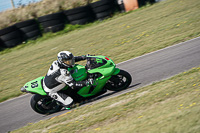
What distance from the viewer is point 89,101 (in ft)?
23.1

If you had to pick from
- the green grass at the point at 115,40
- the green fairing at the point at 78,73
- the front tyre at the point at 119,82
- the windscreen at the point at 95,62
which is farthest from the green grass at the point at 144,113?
the green grass at the point at 115,40

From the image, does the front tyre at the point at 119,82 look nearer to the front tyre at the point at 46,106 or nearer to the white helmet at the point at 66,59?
the white helmet at the point at 66,59

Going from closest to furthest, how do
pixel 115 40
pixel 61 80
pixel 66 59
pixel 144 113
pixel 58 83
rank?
1. pixel 144 113
2. pixel 66 59
3. pixel 61 80
4. pixel 58 83
5. pixel 115 40

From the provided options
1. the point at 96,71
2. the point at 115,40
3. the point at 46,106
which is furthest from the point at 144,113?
the point at 115,40

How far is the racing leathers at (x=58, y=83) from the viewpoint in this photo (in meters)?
6.46

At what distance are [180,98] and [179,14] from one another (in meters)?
10.2

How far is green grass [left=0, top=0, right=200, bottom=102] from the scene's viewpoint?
10648 millimetres

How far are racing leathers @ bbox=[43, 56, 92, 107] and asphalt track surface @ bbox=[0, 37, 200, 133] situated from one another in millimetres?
443

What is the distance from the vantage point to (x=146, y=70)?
8.21 meters

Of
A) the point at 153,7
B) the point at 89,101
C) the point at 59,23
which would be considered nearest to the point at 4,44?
the point at 59,23

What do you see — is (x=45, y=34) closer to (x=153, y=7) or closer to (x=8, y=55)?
(x=8, y=55)

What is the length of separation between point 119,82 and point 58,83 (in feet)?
5.68

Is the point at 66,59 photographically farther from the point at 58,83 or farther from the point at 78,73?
the point at 58,83

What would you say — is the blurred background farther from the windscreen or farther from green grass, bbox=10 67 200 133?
green grass, bbox=10 67 200 133
